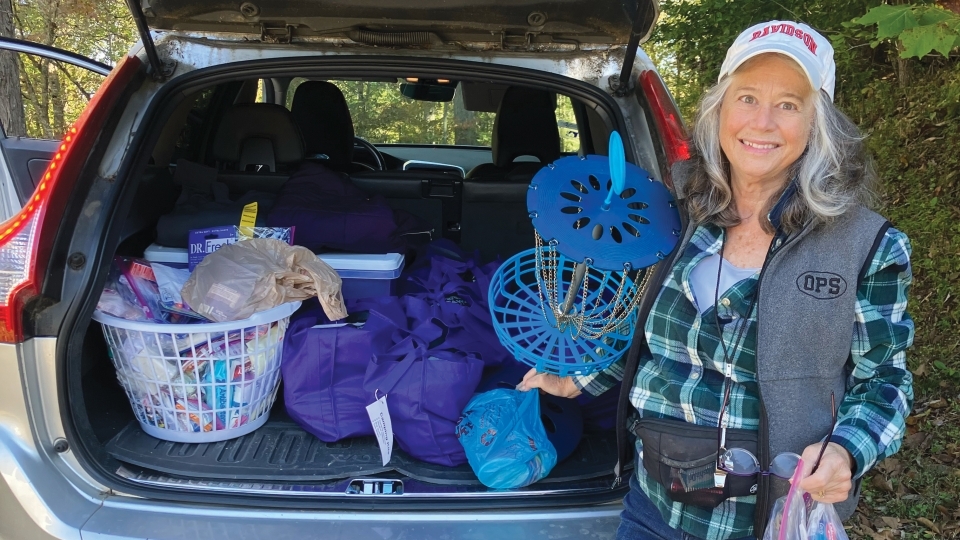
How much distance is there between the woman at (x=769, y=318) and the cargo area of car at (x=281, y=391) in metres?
0.39

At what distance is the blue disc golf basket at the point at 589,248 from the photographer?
1.40 m

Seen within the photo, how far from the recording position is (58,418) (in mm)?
1572

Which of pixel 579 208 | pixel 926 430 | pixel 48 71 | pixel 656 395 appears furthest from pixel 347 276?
pixel 48 71

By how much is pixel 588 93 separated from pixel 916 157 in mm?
3033

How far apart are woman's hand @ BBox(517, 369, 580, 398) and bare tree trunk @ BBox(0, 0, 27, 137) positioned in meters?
6.50

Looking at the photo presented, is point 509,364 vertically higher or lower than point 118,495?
higher

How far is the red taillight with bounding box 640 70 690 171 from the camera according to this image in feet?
5.66

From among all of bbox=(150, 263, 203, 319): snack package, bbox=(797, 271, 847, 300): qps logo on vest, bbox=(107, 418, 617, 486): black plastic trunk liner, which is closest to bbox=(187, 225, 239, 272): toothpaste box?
bbox=(150, 263, 203, 319): snack package

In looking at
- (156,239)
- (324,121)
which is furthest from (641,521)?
(324,121)

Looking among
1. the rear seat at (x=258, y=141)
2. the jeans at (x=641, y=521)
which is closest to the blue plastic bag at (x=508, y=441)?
the jeans at (x=641, y=521)

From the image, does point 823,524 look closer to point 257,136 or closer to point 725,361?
point 725,361

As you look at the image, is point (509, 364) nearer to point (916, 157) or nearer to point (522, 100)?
point (522, 100)

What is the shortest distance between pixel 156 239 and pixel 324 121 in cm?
140

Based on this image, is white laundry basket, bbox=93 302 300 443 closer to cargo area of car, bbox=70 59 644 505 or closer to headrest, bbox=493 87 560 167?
cargo area of car, bbox=70 59 644 505
